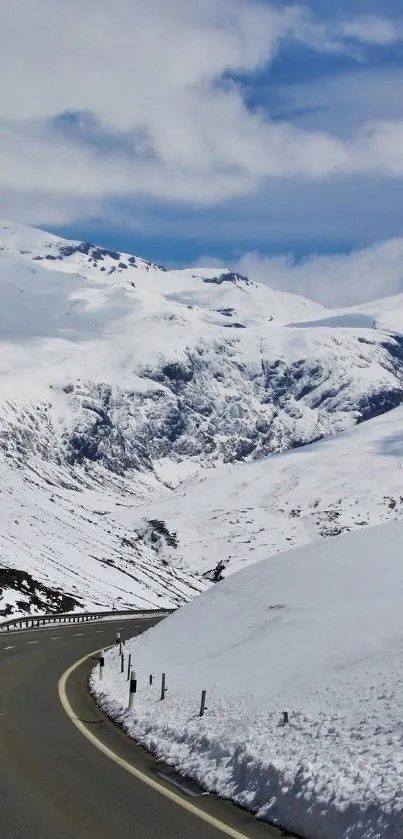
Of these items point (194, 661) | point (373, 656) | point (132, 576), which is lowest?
point (132, 576)

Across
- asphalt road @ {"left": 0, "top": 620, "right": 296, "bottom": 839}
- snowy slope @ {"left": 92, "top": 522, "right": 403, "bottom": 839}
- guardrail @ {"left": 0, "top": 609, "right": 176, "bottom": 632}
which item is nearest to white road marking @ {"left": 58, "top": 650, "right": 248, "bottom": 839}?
asphalt road @ {"left": 0, "top": 620, "right": 296, "bottom": 839}

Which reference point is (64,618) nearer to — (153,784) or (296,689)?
(296,689)

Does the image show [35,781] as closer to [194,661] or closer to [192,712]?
[192,712]

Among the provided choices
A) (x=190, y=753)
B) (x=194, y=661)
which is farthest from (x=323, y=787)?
(x=194, y=661)

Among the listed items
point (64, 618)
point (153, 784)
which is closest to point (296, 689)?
point (153, 784)

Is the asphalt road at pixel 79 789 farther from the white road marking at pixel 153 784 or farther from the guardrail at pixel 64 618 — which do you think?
the guardrail at pixel 64 618
